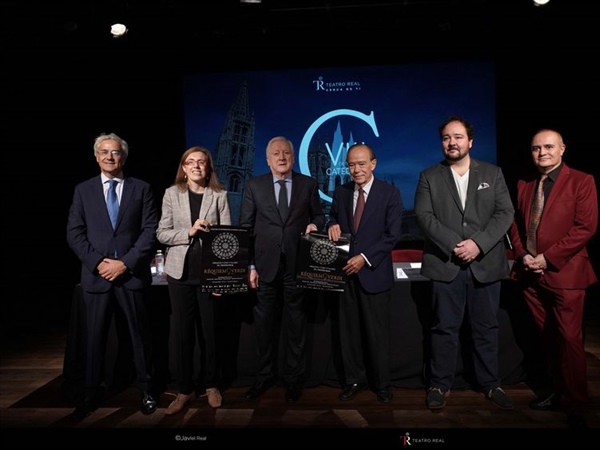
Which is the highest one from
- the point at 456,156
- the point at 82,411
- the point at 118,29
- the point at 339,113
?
the point at 118,29

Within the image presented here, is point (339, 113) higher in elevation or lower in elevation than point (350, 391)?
higher

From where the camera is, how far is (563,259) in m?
2.87

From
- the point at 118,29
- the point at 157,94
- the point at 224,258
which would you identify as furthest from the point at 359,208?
the point at 157,94

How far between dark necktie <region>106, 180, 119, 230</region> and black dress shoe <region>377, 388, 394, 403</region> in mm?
2029

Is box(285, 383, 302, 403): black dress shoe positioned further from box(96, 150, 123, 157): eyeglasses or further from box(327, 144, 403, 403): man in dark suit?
box(96, 150, 123, 157): eyeglasses

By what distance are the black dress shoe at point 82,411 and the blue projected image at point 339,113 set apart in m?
4.54

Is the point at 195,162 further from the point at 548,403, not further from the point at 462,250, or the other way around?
the point at 548,403

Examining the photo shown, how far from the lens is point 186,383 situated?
3098 millimetres

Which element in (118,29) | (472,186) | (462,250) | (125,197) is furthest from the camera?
(118,29)

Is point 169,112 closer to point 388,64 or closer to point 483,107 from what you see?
point 388,64

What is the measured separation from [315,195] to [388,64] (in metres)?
4.32

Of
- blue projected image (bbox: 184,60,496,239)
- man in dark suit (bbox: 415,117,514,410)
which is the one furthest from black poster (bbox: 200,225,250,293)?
blue projected image (bbox: 184,60,496,239)

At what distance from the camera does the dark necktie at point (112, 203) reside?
304cm

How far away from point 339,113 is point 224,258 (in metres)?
4.52
